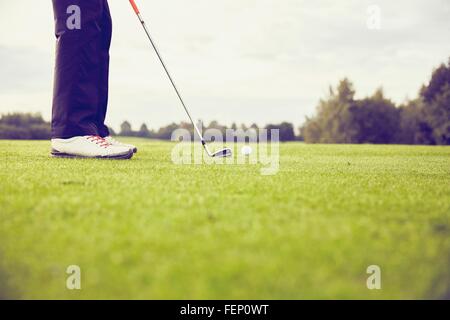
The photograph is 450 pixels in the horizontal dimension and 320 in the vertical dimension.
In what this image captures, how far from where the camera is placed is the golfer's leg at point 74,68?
3.72m

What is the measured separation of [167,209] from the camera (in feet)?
5.40

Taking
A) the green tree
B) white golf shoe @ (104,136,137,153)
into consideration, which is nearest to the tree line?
the green tree

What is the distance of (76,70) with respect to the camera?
3.76 metres

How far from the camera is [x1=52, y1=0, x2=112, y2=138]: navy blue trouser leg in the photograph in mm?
3725

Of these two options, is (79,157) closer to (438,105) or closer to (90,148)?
(90,148)

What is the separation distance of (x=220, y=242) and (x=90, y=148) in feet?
9.50

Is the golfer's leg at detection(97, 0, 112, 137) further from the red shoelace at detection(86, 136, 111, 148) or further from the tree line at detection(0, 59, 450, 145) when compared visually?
the tree line at detection(0, 59, 450, 145)

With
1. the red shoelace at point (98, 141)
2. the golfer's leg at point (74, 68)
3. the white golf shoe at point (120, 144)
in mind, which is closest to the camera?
the golfer's leg at point (74, 68)

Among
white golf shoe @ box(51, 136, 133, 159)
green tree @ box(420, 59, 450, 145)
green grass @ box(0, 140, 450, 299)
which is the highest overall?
green tree @ box(420, 59, 450, 145)

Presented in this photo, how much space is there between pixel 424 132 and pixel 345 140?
19.9 ft

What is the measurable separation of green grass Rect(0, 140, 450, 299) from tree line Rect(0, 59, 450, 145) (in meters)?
25.5

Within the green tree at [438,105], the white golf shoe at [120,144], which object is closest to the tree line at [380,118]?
the green tree at [438,105]

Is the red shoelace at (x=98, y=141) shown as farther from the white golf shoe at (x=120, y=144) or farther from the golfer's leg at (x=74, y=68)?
the white golf shoe at (x=120, y=144)
